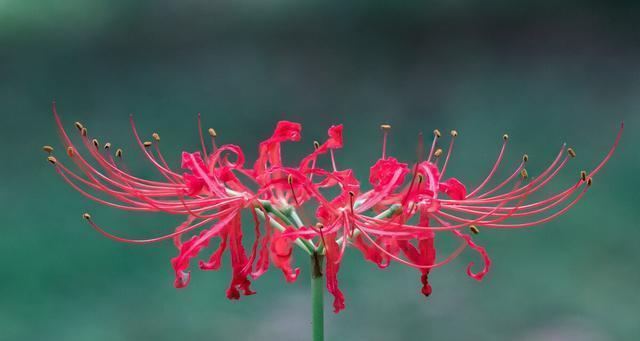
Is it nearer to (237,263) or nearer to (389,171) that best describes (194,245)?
(237,263)

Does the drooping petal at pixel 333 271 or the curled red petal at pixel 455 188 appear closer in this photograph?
the drooping petal at pixel 333 271

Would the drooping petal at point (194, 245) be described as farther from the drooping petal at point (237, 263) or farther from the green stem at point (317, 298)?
the green stem at point (317, 298)

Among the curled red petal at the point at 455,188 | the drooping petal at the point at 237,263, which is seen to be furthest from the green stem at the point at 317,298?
the curled red petal at the point at 455,188

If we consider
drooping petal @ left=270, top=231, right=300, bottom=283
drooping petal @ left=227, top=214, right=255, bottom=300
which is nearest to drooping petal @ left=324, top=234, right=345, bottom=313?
drooping petal @ left=270, top=231, right=300, bottom=283

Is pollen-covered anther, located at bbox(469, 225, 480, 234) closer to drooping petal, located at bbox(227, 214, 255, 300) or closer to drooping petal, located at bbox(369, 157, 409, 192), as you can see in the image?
drooping petal, located at bbox(369, 157, 409, 192)

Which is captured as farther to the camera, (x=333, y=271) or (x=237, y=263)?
(x=237, y=263)

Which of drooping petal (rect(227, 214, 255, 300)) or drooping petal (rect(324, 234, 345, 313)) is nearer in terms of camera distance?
drooping petal (rect(324, 234, 345, 313))

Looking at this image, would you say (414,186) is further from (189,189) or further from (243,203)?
(189,189)

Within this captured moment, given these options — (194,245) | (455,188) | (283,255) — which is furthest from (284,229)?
A: (455,188)
